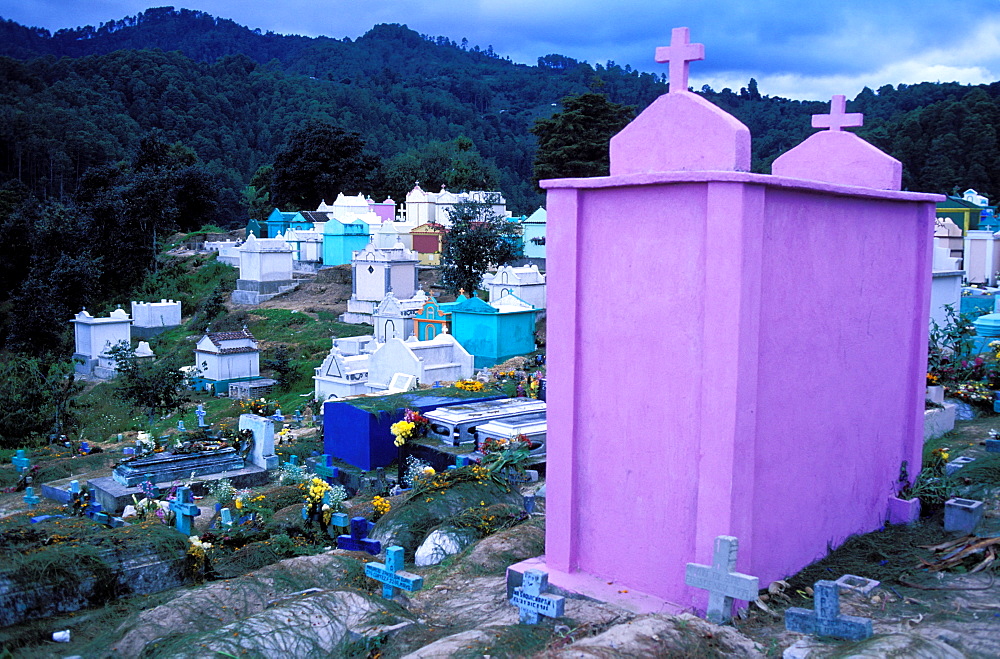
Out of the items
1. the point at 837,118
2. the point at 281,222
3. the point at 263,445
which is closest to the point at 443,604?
the point at 837,118

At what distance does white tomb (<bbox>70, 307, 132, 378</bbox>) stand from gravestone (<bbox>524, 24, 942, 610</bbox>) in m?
29.5

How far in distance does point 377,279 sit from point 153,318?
37.2ft

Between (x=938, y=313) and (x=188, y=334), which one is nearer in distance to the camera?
(x=938, y=313)

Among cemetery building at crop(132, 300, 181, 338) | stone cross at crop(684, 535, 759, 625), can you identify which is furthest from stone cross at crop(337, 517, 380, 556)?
cemetery building at crop(132, 300, 181, 338)

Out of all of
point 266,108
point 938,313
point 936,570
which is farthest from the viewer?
point 266,108

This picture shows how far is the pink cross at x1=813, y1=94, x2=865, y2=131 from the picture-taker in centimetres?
754

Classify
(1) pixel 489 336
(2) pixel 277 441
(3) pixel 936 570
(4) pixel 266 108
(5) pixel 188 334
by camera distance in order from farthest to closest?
(4) pixel 266 108 < (5) pixel 188 334 < (1) pixel 489 336 < (2) pixel 277 441 < (3) pixel 936 570

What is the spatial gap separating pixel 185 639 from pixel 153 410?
18.5 metres

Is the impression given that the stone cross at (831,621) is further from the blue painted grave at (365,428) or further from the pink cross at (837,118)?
the blue painted grave at (365,428)

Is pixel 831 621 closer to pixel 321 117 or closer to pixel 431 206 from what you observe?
pixel 431 206

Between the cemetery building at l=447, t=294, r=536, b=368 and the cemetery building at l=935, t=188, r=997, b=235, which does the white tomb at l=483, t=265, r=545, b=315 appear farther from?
the cemetery building at l=935, t=188, r=997, b=235

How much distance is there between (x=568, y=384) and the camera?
19.8 ft

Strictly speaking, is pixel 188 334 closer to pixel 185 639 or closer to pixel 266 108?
pixel 185 639

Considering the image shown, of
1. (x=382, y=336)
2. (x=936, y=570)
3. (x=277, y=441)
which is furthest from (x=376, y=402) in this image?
(x=382, y=336)
